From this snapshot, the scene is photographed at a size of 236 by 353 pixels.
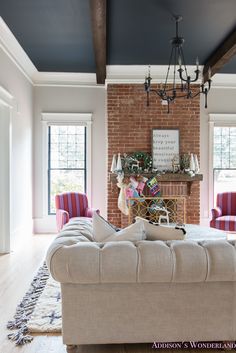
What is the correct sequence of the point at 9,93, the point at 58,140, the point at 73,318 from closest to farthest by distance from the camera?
the point at 73,318, the point at 9,93, the point at 58,140

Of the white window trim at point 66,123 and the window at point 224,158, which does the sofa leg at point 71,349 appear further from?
the window at point 224,158

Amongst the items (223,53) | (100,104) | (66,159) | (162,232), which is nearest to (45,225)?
(66,159)

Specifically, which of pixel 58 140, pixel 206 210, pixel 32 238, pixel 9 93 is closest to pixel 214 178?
pixel 206 210

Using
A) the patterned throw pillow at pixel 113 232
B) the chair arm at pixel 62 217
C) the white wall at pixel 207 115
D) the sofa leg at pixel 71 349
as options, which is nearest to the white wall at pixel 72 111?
the chair arm at pixel 62 217

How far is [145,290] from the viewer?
2.11 metres

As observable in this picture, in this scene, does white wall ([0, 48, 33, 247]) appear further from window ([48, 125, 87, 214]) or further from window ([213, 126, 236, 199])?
window ([213, 126, 236, 199])

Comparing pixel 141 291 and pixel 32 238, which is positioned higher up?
pixel 141 291

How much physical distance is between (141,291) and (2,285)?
2.09 metres

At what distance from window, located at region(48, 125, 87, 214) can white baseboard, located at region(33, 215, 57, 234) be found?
0.48m

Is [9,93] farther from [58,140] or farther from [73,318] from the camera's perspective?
[73,318]

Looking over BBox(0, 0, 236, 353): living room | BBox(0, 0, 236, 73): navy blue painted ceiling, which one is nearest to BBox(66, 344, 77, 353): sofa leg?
BBox(0, 0, 236, 353): living room

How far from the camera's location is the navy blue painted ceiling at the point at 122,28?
395 centimetres

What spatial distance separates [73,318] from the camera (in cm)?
210

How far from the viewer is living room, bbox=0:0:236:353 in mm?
4242
